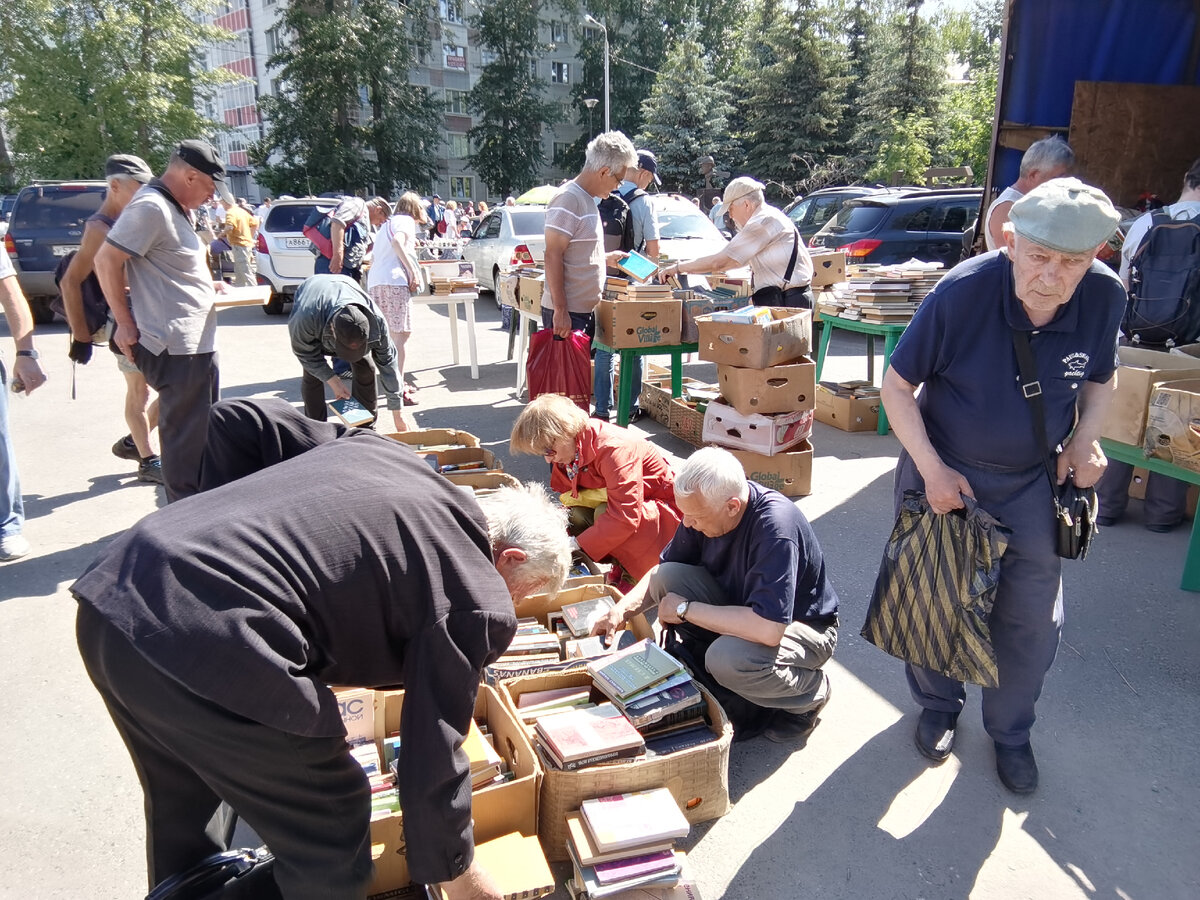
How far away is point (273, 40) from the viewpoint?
143ft

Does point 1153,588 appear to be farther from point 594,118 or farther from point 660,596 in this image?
point 594,118

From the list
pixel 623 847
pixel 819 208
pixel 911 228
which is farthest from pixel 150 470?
pixel 819 208

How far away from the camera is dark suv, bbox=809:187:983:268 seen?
9.83 metres

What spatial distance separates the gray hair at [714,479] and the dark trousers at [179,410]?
8.98ft

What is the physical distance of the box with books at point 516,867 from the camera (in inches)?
83.4

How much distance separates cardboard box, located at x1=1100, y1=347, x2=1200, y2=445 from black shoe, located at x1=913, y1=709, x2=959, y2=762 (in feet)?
6.22

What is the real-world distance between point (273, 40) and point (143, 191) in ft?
154

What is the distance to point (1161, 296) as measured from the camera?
4.52 metres

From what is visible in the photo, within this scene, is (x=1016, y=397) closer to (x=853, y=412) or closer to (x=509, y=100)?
(x=853, y=412)

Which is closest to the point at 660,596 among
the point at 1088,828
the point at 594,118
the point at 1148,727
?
the point at 1088,828

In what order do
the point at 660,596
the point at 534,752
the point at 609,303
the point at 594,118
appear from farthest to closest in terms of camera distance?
the point at 594,118
the point at 609,303
the point at 660,596
the point at 534,752

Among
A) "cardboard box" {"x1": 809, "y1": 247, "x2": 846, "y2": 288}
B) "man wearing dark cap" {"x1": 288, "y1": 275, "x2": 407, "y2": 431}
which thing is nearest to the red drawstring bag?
"man wearing dark cap" {"x1": 288, "y1": 275, "x2": 407, "y2": 431}

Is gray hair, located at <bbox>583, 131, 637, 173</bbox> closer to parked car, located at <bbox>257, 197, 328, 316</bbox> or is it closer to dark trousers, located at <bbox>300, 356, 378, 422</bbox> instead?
dark trousers, located at <bbox>300, 356, 378, 422</bbox>

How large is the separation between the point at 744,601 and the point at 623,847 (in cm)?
92
